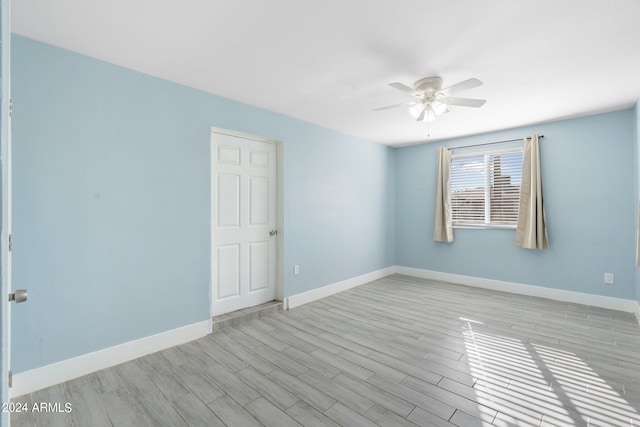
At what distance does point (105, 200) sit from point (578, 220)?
5440 millimetres

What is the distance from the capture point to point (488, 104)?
131 inches

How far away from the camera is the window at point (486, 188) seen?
4430 mm

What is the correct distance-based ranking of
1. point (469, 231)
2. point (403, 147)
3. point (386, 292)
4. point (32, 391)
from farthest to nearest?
point (403, 147) → point (469, 231) → point (386, 292) → point (32, 391)

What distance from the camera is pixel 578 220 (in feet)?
12.8

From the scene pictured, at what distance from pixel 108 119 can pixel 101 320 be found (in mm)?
1646

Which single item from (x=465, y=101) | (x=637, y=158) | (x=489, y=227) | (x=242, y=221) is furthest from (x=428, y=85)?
(x=489, y=227)

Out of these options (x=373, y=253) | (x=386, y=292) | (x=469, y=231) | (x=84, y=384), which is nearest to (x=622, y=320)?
(x=469, y=231)

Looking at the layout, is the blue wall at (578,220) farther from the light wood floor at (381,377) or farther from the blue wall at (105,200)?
the blue wall at (105,200)

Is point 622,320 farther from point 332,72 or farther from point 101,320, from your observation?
point 101,320

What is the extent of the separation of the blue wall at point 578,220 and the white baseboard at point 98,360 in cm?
426

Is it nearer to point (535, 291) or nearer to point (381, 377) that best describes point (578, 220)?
point (535, 291)

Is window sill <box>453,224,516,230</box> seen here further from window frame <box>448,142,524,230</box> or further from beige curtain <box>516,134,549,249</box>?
beige curtain <box>516,134,549,249</box>

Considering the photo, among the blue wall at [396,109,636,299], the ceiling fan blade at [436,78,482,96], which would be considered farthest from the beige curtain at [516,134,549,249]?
the ceiling fan blade at [436,78,482,96]

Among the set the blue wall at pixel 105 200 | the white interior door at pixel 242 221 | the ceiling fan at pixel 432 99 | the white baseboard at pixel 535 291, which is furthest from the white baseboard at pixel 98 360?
the white baseboard at pixel 535 291
